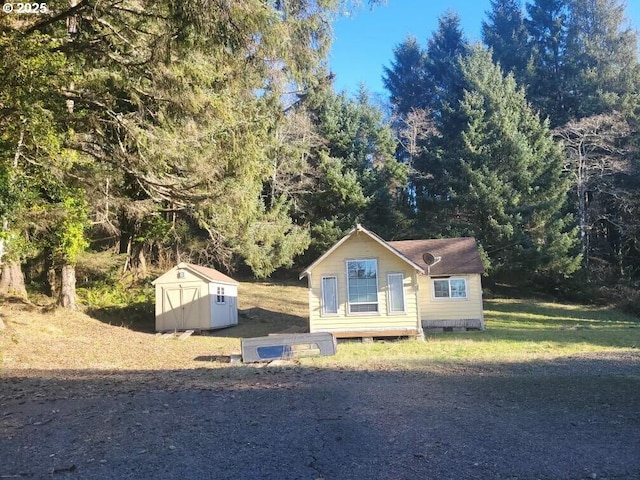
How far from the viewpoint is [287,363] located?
1130 cm

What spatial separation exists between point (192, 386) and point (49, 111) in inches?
260

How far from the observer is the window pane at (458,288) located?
789 inches

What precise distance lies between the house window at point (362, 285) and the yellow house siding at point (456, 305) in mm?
3897

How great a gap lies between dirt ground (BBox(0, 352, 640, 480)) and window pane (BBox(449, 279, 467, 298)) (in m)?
11.3

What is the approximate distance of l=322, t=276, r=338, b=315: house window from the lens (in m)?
17.4

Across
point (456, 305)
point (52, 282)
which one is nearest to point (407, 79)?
point (456, 305)

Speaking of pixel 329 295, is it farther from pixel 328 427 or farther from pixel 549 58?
pixel 549 58

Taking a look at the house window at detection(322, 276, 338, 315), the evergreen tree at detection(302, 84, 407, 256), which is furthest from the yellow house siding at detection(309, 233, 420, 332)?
the evergreen tree at detection(302, 84, 407, 256)

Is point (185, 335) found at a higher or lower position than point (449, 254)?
lower

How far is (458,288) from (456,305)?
2.29 feet

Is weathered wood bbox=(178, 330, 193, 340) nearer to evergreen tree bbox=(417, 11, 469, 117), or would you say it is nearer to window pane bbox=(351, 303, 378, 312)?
window pane bbox=(351, 303, 378, 312)

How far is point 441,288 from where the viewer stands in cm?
2036

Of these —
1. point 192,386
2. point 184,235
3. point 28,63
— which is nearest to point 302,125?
point 184,235

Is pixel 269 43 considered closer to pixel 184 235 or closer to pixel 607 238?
pixel 184 235
